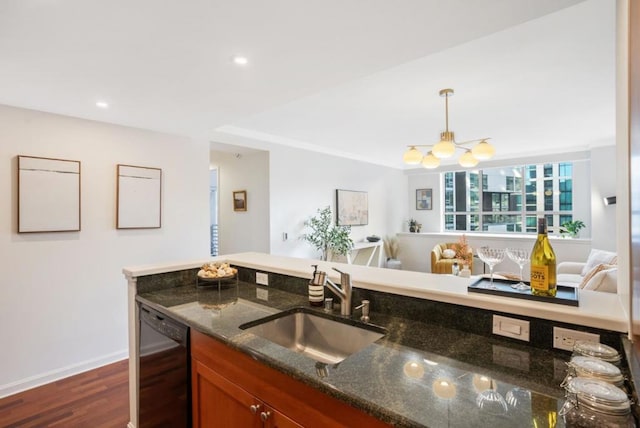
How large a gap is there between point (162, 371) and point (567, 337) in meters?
1.80

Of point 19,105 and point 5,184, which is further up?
point 19,105

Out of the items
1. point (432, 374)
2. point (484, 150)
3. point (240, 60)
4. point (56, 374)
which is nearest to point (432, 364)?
point (432, 374)

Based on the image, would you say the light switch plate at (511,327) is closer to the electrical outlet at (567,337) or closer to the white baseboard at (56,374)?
the electrical outlet at (567,337)

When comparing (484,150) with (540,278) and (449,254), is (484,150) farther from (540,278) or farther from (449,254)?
(449,254)

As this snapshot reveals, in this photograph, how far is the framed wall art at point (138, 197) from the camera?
319 cm

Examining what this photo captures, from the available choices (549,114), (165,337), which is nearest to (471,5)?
(165,337)

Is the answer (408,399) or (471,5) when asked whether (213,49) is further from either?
(408,399)

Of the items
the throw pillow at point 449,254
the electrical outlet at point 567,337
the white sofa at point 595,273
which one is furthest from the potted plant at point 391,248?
the electrical outlet at point 567,337

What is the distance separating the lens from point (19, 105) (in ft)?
8.57

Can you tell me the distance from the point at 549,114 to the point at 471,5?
313cm

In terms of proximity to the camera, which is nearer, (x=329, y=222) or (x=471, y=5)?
(x=471, y=5)

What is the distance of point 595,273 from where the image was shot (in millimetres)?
2730

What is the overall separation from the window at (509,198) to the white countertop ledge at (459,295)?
5.97m

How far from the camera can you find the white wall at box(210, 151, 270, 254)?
4621mm
